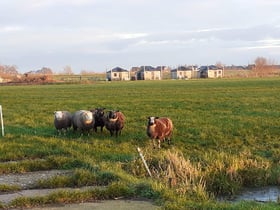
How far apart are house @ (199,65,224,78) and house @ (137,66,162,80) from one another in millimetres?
18909

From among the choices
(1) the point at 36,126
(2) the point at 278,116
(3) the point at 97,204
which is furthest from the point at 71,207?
(2) the point at 278,116

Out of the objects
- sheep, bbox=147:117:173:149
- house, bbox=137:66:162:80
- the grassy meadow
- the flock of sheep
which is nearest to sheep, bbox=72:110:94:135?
the flock of sheep

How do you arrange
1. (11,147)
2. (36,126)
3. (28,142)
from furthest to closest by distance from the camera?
(36,126), (28,142), (11,147)

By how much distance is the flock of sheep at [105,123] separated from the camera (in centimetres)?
1706

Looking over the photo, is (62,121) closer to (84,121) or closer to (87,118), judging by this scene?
(84,121)

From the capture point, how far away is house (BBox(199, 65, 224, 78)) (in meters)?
185

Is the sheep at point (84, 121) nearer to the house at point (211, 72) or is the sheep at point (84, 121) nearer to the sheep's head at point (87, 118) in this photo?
the sheep's head at point (87, 118)

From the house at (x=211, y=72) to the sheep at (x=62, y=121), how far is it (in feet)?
545

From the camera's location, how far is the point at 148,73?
187m

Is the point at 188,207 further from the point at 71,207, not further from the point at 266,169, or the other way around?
the point at 266,169

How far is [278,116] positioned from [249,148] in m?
9.05

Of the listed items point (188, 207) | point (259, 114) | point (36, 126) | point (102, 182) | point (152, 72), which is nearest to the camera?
point (188, 207)

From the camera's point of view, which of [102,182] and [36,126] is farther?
[36,126]

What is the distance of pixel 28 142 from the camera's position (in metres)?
16.9
